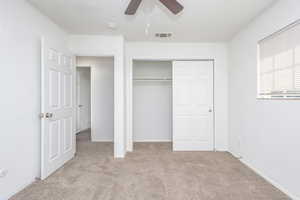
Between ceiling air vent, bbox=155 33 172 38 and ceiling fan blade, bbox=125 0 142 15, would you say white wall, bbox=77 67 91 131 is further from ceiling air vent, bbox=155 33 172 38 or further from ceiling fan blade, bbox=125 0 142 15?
ceiling fan blade, bbox=125 0 142 15

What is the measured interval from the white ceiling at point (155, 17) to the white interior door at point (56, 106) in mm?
498

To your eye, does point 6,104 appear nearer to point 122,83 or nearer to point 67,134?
point 67,134

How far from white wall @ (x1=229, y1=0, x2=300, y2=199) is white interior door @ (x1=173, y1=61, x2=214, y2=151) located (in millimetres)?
490

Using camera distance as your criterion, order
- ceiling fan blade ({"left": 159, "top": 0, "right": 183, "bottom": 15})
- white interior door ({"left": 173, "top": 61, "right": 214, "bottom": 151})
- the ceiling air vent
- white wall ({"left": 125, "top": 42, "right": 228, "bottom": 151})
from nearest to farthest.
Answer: ceiling fan blade ({"left": 159, "top": 0, "right": 183, "bottom": 15}) → the ceiling air vent → white wall ({"left": 125, "top": 42, "right": 228, "bottom": 151}) → white interior door ({"left": 173, "top": 61, "right": 214, "bottom": 151})

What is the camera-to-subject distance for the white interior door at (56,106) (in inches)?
105

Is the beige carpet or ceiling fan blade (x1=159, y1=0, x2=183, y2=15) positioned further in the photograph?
the beige carpet

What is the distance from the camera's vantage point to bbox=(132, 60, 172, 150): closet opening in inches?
201

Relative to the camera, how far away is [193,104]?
4.27m

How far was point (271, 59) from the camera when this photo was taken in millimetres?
2627

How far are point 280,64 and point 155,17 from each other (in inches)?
74.0

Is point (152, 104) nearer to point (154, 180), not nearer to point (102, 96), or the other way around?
point (102, 96)

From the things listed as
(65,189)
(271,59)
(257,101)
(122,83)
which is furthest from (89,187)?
(271,59)

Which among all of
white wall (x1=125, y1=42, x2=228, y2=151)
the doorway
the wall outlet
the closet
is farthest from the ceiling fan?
the doorway

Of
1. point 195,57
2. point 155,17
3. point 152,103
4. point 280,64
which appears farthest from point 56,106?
point 280,64
